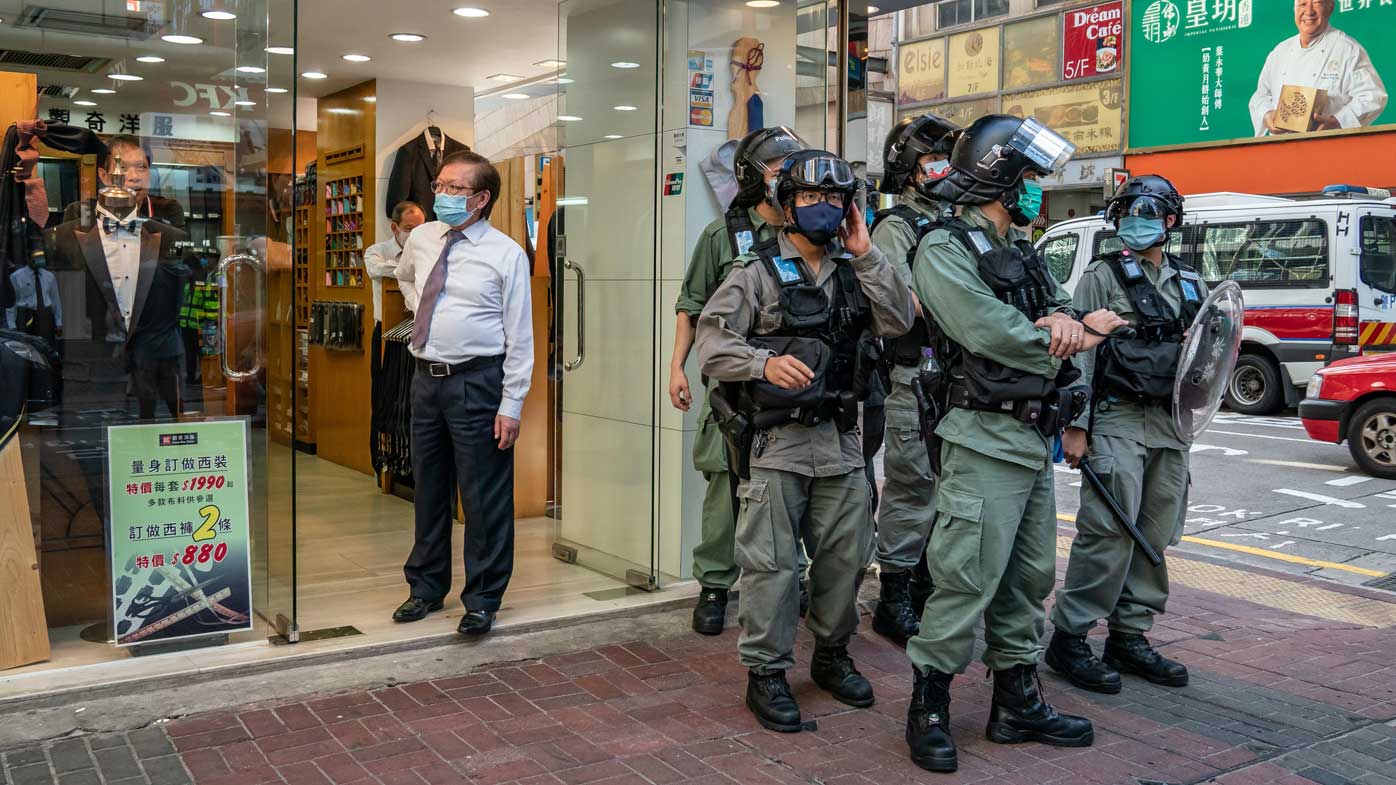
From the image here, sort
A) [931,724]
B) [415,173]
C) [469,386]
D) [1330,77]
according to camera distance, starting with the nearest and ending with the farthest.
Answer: [931,724]
[469,386]
[415,173]
[1330,77]

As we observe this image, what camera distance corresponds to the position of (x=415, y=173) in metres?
9.03

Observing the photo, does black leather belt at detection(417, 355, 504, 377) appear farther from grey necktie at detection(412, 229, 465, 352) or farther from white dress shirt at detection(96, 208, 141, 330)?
white dress shirt at detection(96, 208, 141, 330)

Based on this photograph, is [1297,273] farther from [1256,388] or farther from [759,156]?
[759,156]

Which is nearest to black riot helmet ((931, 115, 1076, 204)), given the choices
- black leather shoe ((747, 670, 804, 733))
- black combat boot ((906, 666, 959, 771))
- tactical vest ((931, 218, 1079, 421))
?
tactical vest ((931, 218, 1079, 421))

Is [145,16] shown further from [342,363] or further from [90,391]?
[342,363]

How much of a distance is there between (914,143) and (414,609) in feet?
9.46

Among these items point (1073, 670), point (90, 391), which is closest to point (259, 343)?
point (90, 391)

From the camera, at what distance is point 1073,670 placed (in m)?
4.64

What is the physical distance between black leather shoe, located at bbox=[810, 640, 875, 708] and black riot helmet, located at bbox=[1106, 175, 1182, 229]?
6.38 ft

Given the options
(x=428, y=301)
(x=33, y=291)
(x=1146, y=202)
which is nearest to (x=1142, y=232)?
(x=1146, y=202)

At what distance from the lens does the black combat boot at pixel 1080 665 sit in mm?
4555

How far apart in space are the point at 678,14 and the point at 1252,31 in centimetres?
1929

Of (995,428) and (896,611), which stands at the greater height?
(995,428)

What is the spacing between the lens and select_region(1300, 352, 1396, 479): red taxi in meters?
10.1
